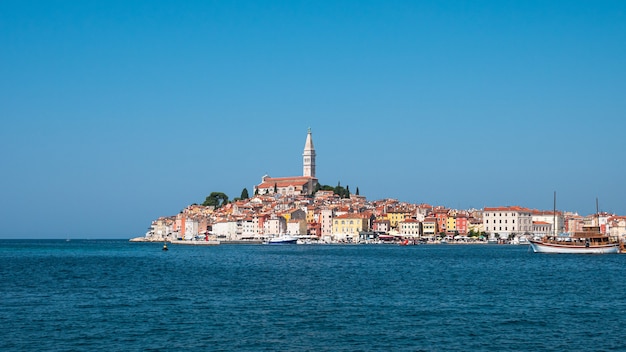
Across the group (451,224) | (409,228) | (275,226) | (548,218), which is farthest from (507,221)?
(275,226)

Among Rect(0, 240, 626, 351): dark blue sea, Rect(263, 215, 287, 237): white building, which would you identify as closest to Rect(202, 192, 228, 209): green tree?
Rect(263, 215, 287, 237): white building

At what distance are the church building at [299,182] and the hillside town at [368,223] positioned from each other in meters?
8.81

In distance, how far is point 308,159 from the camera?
6422 inches

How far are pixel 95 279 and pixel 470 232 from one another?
91128 mm

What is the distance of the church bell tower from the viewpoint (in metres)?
163

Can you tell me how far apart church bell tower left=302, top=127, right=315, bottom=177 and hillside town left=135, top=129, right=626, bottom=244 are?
21.5 metres

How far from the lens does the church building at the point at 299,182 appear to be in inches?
5945

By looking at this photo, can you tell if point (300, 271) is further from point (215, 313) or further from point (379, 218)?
point (379, 218)

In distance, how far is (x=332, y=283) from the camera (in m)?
32.0

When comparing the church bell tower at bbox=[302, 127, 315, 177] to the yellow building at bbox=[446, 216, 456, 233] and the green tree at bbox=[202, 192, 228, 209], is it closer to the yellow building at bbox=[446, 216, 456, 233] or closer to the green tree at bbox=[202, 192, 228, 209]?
the green tree at bbox=[202, 192, 228, 209]

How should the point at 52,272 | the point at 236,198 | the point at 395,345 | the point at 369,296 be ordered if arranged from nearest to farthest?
the point at 395,345
the point at 369,296
the point at 52,272
the point at 236,198

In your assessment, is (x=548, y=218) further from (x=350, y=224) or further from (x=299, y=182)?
(x=299, y=182)

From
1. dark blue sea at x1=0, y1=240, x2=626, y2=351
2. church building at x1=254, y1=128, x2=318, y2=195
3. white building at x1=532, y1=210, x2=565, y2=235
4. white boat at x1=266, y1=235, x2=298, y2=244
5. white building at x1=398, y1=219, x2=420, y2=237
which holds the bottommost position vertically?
dark blue sea at x1=0, y1=240, x2=626, y2=351

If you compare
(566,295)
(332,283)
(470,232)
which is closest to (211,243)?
(470,232)
